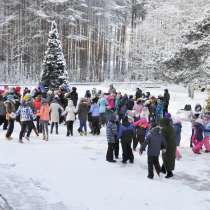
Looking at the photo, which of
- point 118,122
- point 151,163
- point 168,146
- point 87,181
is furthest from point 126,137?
point 87,181

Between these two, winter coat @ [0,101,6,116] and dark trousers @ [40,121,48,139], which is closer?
dark trousers @ [40,121,48,139]

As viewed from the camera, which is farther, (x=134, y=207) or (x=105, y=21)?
(x=105, y=21)

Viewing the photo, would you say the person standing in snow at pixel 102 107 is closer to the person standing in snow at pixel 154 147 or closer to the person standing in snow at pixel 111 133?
the person standing in snow at pixel 111 133

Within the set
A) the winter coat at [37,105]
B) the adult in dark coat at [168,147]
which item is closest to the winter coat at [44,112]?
the winter coat at [37,105]

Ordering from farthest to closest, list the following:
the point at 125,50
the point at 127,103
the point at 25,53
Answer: the point at 125,50 < the point at 25,53 < the point at 127,103

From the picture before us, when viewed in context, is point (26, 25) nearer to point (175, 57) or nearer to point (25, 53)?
point (25, 53)

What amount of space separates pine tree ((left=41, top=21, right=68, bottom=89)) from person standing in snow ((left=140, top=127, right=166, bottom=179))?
1916 cm

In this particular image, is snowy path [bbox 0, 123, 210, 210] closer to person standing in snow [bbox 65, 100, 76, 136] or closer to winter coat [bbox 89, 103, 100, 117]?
person standing in snow [bbox 65, 100, 76, 136]

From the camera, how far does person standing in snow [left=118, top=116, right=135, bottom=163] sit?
52.2ft

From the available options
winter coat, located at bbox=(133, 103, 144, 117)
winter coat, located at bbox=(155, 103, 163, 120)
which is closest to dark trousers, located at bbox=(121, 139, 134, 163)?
winter coat, located at bbox=(133, 103, 144, 117)

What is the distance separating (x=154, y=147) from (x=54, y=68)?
2094 centimetres

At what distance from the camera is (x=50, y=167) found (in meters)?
14.9

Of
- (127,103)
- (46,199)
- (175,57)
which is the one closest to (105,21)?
(175,57)

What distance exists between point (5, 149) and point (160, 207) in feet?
22.1
